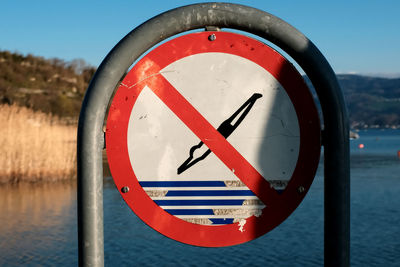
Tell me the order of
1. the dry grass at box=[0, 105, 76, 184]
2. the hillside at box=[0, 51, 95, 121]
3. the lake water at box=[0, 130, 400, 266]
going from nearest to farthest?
1. the lake water at box=[0, 130, 400, 266]
2. the dry grass at box=[0, 105, 76, 184]
3. the hillside at box=[0, 51, 95, 121]

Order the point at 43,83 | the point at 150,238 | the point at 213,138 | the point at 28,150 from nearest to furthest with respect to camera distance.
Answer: the point at 213,138 < the point at 150,238 < the point at 28,150 < the point at 43,83

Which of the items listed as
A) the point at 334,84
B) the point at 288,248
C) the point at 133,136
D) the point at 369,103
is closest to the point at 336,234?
the point at 334,84

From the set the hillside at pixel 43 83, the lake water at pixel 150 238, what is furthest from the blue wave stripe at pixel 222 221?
the hillside at pixel 43 83

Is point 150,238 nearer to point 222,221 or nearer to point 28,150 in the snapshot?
point 28,150

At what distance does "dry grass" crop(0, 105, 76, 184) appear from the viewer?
13.5 meters

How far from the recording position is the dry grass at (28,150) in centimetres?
1350

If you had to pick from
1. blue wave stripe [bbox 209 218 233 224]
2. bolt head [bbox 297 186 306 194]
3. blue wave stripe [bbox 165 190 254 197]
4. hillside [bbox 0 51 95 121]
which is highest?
hillside [bbox 0 51 95 121]

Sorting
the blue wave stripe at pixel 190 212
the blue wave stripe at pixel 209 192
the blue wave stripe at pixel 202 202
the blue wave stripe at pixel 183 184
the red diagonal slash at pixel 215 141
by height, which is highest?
the red diagonal slash at pixel 215 141

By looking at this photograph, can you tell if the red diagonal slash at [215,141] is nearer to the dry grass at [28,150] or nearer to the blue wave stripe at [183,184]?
the blue wave stripe at [183,184]

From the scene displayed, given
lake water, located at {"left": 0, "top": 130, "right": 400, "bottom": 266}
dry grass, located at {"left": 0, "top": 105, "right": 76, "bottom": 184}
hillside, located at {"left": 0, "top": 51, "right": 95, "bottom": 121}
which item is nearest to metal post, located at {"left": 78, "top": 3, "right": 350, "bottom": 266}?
lake water, located at {"left": 0, "top": 130, "right": 400, "bottom": 266}

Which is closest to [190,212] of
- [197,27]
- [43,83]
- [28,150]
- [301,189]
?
[301,189]

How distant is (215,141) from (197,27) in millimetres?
291

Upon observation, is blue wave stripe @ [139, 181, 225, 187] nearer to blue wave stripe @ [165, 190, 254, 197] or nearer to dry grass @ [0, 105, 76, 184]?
blue wave stripe @ [165, 190, 254, 197]

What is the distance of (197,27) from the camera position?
1.30 metres
